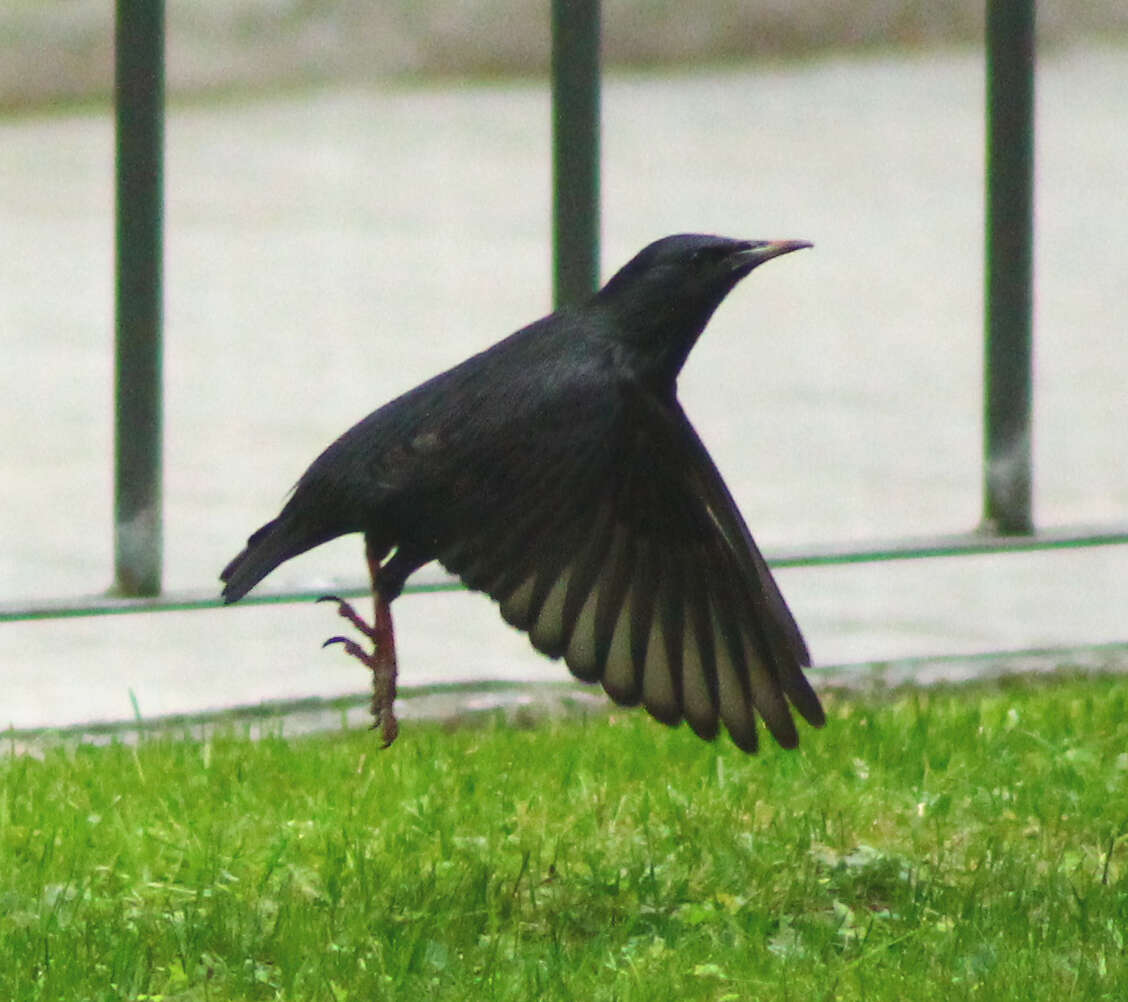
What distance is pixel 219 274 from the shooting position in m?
7.65

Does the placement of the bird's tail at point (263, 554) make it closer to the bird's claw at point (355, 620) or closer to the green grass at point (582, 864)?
the bird's claw at point (355, 620)

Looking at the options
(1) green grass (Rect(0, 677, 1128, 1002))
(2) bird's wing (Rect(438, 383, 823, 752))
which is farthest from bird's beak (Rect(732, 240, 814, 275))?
(1) green grass (Rect(0, 677, 1128, 1002))

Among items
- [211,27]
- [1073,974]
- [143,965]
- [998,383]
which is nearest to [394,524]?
[143,965]

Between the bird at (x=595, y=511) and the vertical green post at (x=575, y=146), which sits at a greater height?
the vertical green post at (x=575, y=146)

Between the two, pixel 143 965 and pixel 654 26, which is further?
pixel 654 26

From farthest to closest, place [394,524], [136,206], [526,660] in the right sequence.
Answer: [526,660]
[136,206]
[394,524]

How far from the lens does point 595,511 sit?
144 inches

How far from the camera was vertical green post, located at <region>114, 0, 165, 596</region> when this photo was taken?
527cm

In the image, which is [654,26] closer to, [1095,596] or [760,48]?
[760,48]

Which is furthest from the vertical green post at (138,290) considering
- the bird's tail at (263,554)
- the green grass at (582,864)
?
the bird's tail at (263,554)

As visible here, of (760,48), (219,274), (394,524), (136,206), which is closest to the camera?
(394,524)

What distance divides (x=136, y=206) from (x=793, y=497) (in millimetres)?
2086

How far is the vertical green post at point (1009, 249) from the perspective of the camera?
5.83 metres

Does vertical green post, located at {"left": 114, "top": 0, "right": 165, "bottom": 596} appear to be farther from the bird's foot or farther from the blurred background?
the bird's foot
